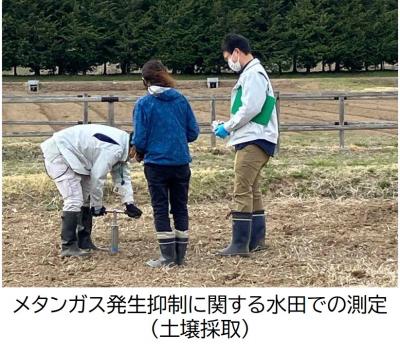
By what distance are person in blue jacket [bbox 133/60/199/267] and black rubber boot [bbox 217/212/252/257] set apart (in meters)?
0.52

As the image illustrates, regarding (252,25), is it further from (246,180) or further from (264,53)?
(246,180)

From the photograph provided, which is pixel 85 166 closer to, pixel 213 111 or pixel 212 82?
pixel 213 111

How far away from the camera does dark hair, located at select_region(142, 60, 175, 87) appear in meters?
5.28

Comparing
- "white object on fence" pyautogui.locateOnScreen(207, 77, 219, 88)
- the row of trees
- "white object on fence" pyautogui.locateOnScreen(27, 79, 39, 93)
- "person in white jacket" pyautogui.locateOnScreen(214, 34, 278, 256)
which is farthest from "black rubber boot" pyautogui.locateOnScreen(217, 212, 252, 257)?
the row of trees

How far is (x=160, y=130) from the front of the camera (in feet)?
17.3

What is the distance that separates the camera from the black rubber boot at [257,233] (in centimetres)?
601

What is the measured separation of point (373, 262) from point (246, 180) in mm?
1085

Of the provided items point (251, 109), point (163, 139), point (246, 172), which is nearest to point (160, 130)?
point (163, 139)

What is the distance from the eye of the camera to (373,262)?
5.62m

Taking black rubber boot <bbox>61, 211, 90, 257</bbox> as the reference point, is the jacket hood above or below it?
above

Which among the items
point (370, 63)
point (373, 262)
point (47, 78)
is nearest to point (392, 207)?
point (373, 262)

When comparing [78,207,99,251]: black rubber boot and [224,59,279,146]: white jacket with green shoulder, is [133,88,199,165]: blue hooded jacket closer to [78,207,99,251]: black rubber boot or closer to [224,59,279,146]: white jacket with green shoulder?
[224,59,279,146]: white jacket with green shoulder

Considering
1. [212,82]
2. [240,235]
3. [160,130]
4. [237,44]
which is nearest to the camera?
[160,130]

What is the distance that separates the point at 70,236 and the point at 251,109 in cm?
165
